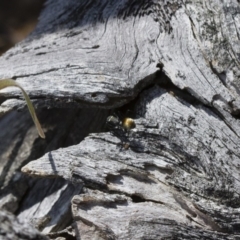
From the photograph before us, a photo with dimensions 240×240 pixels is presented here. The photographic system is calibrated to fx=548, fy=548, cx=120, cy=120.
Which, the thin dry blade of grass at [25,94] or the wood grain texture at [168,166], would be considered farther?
the thin dry blade of grass at [25,94]

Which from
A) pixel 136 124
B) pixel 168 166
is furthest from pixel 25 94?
pixel 168 166

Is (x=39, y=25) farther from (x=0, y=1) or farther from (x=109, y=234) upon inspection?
(x=0, y=1)

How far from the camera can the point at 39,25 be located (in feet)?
7.82

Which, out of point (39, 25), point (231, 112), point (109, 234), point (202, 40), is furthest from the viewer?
point (39, 25)

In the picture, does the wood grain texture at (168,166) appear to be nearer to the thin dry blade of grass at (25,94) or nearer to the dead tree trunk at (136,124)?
the dead tree trunk at (136,124)

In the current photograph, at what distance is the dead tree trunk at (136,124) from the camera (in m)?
1.68

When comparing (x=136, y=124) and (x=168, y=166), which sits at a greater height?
(x=136, y=124)

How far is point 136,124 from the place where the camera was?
1.86m

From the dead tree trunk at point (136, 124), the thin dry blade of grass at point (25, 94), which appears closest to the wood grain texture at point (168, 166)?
the dead tree trunk at point (136, 124)

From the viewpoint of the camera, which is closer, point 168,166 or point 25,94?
point 168,166

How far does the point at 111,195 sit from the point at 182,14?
768 mm

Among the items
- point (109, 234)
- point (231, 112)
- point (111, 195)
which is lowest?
point (109, 234)

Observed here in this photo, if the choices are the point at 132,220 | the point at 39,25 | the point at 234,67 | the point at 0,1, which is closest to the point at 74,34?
the point at 39,25

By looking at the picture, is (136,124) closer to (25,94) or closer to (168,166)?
(168,166)
